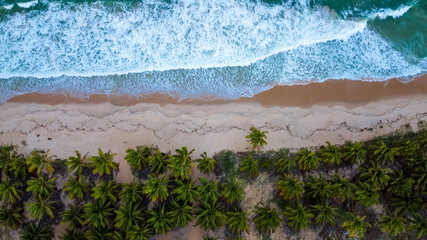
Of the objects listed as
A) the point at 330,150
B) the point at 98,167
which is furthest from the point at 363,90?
the point at 98,167

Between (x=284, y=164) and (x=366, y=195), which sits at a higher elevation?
(x=284, y=164)

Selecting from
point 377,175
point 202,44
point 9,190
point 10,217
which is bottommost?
point 377,175

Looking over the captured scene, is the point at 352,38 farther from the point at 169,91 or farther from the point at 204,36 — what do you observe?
the point at 169,91

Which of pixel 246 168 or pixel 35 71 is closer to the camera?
pixel 246 168

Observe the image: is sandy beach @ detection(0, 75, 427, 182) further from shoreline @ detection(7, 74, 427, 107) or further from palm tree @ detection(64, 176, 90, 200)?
palm tree @ detection(64, 176, 90, 200)

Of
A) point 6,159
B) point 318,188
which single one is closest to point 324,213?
point 318,188

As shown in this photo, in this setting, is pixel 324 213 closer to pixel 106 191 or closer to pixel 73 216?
pixel 106 191
